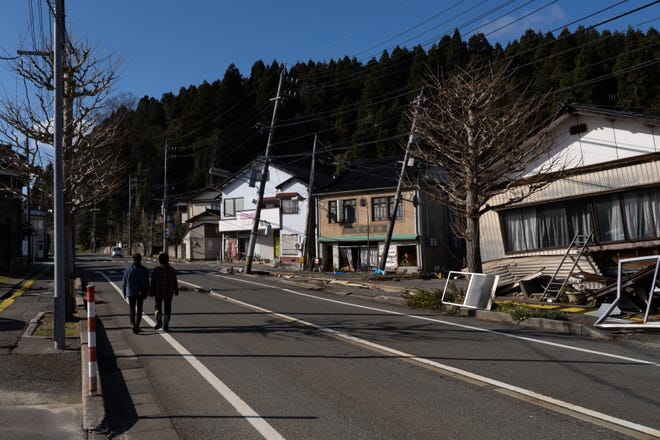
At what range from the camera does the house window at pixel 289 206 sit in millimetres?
43719

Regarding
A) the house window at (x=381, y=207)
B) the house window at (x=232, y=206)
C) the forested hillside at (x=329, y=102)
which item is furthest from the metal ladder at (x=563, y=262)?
the house window at (x=232, y=206)

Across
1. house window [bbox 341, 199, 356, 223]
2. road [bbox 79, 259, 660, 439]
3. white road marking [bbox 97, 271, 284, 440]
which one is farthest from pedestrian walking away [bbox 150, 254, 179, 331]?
house window [bbox 341, 199, 356, 223]

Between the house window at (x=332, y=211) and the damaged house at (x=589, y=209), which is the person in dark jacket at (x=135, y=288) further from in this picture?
the house window at (x=332, y=211)

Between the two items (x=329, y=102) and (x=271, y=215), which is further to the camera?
(x=329, y=102)

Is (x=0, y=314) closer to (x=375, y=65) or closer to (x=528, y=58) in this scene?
(x=528, y=58)

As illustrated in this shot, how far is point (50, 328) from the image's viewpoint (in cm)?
1036

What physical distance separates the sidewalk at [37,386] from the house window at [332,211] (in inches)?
1113

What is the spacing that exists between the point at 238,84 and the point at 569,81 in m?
41.2

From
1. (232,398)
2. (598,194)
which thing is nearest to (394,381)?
(232,398)

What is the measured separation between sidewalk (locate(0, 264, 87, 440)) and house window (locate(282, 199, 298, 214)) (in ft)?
108

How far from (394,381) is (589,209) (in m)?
12.7

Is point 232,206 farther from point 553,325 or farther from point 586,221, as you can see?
point 553,325

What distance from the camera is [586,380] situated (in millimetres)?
6465

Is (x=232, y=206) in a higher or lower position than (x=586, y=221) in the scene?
higher
